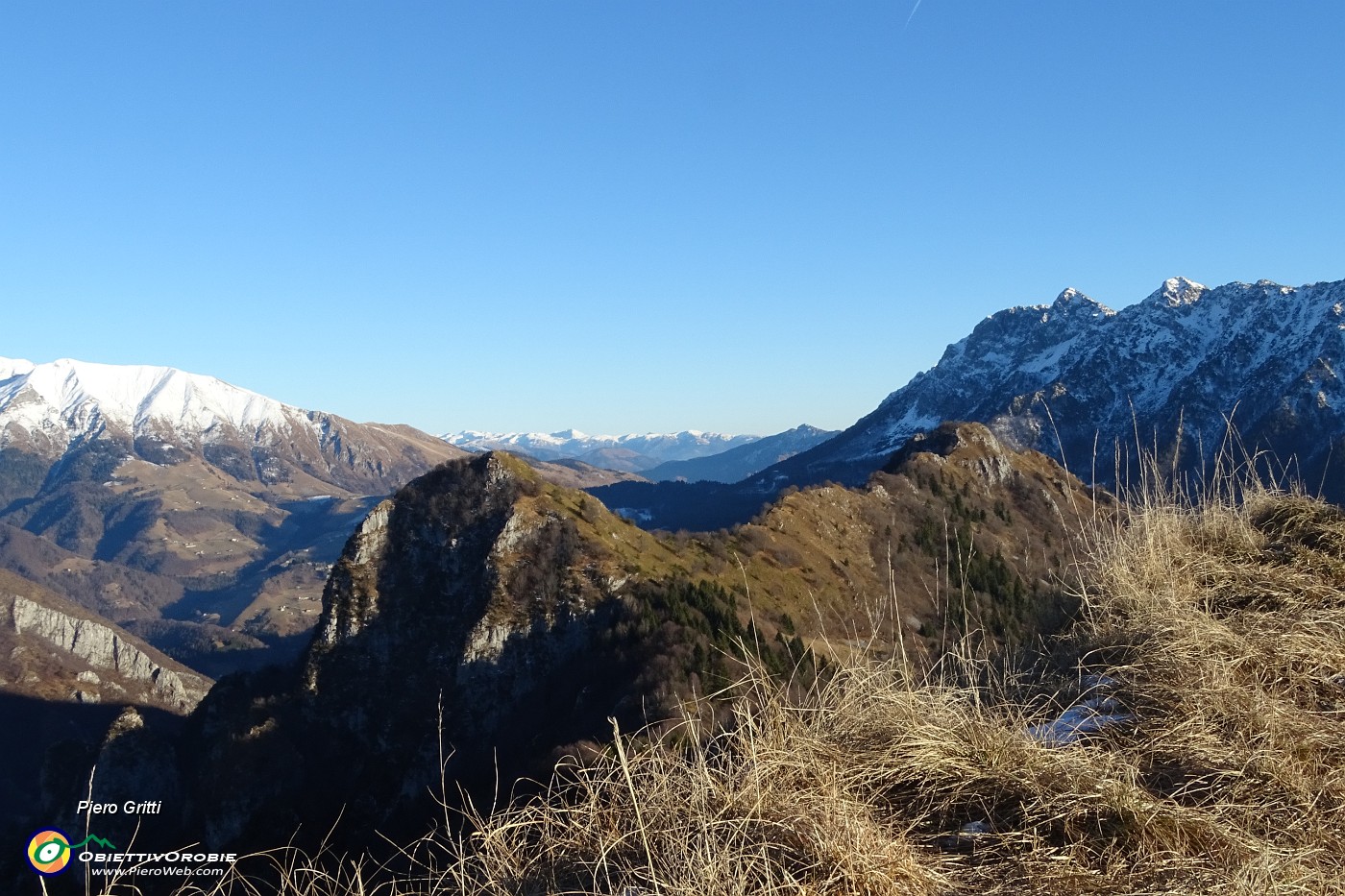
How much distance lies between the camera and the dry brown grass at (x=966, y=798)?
3.78 metres

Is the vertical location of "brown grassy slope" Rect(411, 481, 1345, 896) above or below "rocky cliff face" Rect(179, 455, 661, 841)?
above

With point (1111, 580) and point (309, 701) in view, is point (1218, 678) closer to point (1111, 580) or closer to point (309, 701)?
point (1111, 580)

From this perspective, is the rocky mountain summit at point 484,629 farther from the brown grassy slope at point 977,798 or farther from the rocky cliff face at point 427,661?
the brown grassy slope at point 977,798

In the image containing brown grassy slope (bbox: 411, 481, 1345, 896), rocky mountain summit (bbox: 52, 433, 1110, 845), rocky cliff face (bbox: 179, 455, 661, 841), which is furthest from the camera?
rocky cliff face (bbox: 179, 455, 661, 841)

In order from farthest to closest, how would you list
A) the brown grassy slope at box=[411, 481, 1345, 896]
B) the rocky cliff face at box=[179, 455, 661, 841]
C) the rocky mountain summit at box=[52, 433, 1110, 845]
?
1. the rocky cliff face at box=[179, 455, 661, 841]
2. the rocky mountain summit at box=[52, 433, 1110, 845]
3. the brown grassy slope at box=[411, 481, 1345, 896]

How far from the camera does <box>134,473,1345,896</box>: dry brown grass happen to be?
378 centimetres

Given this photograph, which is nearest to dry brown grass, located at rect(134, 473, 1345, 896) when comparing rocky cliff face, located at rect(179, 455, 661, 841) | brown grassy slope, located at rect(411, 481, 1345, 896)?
brown grassy slope, located at rect(411, 481, 1345, 896)

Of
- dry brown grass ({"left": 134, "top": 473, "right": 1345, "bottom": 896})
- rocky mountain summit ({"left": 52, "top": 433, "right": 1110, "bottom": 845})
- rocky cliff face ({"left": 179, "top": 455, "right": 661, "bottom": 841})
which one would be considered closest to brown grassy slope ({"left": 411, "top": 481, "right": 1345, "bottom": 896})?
dry brown grass ({"left": 134, "top": 473, "right": 1345, "bottom": 896})

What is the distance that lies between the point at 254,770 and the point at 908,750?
113025 mm

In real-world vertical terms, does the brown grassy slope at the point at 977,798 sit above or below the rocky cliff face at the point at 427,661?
above

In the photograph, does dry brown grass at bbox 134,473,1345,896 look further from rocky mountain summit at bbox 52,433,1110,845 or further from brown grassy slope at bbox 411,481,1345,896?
rocky mountain summit at bbox 52,433,1110,845

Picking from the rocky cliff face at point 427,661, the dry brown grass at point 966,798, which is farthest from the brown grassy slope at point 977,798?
the rocky cliff face at point 427,661

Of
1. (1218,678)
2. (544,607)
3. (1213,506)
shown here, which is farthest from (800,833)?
(544,607)

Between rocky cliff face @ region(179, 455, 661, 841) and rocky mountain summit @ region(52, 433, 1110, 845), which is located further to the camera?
rocky cliff face @ region(179, 455, 661, 841)
